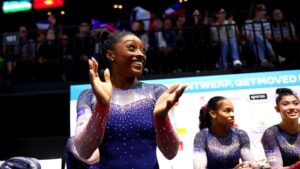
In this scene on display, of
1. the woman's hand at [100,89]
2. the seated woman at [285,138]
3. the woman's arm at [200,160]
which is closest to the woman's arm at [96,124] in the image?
the woman's hand at [100,89]

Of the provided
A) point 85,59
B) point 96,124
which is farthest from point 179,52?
point 96,124

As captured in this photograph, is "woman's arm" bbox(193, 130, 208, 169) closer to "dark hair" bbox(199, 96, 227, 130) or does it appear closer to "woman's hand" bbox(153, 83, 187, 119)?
"dark hair" bbox(199, 96, 227, 130)

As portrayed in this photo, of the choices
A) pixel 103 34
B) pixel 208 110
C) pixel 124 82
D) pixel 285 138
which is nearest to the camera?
pixel 124 82

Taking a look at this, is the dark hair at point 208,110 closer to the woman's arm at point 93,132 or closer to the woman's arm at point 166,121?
the woman's arm at point 166,121

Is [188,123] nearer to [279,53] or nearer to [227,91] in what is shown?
[227,91]

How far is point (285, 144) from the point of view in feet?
12.9

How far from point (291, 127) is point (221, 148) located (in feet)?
3.23

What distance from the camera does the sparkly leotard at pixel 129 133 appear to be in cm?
167

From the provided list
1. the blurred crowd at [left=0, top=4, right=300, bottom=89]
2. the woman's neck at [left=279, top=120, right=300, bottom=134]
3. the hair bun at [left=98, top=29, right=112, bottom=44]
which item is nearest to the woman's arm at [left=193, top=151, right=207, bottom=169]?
the woman's neck at [left=279, top=120, right=300, bottom=134]

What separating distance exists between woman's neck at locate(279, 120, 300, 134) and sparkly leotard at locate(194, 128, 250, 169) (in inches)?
21.0

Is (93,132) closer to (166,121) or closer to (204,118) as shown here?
(166,121)

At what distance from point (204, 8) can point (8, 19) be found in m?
6.74

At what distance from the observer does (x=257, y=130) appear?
5234mm

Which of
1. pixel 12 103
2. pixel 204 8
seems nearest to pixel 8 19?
pixel 12 103
